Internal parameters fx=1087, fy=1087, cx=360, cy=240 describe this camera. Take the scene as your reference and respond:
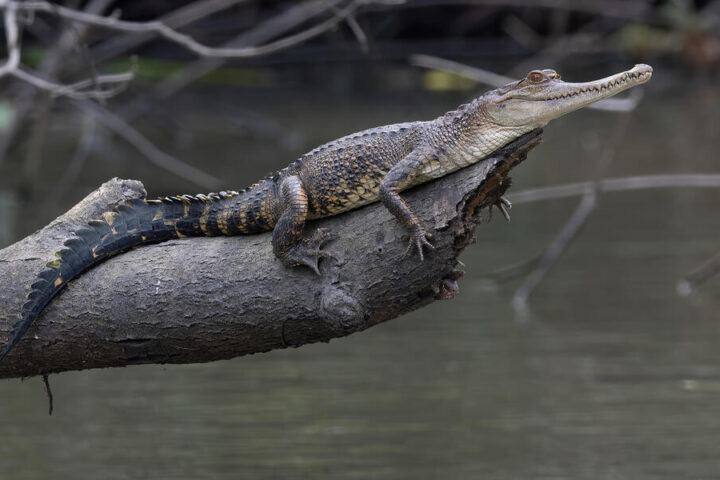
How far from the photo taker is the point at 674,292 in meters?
8.00

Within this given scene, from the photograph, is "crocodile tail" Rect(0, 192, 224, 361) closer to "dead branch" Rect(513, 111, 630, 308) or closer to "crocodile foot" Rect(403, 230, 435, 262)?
"crocodile foot" Rect(403, 230, 435, 262)

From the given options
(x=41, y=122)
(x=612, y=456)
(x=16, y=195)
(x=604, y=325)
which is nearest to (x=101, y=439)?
(x=612, y=456)

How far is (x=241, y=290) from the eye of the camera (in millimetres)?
3812

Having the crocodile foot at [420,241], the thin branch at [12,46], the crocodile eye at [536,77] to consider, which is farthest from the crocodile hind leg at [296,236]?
the thin branch at [12,46]

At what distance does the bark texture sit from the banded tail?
0.17 feet

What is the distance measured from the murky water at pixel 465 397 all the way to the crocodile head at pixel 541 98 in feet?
6.62

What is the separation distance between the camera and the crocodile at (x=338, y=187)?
374 cm

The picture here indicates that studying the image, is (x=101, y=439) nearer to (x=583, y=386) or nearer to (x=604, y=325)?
(x=583, y=386)

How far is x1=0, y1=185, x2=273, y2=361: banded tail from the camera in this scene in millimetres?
3928

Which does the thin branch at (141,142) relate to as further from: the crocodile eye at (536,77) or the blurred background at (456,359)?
the crocodile eye at (536,77)

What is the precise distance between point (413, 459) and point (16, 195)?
7.75m

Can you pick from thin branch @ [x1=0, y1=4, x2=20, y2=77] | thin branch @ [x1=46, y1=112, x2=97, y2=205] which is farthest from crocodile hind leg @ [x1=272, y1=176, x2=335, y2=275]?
thin branch @ [x1=46, y1=112, x2=97, y2=205]

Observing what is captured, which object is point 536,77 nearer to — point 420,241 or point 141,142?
point 420,241

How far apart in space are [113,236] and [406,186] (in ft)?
3.74
